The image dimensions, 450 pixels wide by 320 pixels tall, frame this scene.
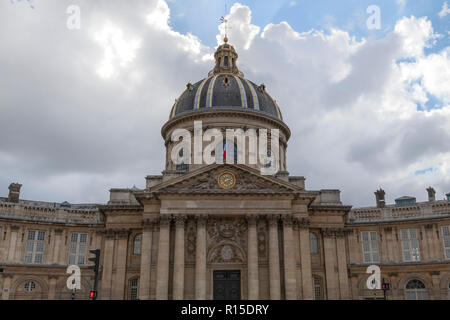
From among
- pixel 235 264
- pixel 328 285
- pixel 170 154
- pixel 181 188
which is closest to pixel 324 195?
pixel 328 285

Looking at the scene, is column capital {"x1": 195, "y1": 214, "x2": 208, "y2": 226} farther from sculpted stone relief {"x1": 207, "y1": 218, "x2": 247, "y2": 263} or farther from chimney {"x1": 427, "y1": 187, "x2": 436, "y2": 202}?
chimney {"x1": 427, "y1": 187, "x2": 436, "y2": 202}

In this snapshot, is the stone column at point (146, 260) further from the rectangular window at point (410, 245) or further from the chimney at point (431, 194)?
the chimney at point (431, 194)

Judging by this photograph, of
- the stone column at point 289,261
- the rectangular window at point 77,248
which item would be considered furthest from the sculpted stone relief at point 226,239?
the rectangular window at point 77,248

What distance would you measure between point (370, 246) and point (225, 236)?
1574cm

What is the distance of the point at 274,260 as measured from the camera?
1431 inches

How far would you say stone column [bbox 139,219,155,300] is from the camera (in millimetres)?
36688

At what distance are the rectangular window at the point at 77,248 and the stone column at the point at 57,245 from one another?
3.51 feet

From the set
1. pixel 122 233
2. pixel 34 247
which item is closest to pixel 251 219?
pixel 122 233

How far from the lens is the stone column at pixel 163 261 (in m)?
35.7

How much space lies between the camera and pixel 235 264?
124ft

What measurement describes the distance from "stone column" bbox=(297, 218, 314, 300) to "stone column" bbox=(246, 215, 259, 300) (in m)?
4.43

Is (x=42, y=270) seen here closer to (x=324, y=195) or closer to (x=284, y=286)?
(x=284, y=286)
